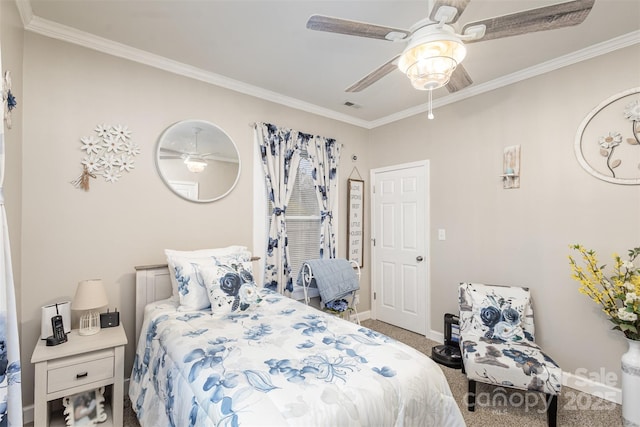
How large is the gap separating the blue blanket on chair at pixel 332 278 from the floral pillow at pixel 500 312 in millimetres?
1207

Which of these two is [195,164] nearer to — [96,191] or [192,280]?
[96,191]

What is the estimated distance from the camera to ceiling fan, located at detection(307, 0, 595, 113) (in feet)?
4.35

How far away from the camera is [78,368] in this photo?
1.81 meters

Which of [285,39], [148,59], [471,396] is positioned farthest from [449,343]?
[148,59]

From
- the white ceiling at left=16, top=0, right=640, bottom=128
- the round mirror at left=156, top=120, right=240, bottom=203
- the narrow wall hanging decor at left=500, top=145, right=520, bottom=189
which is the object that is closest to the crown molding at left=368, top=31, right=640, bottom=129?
the white ceiling at left=16, top=0, right=640, bottom=128

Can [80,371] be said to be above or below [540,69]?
below

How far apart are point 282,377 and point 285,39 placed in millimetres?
2273

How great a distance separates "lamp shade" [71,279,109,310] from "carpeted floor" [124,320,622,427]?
2.70 feet

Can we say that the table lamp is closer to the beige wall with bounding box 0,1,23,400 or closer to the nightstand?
the nightstand

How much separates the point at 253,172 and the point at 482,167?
2.37 meters

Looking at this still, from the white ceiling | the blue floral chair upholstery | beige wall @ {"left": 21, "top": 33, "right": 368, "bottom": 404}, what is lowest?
the blue floral chair upholstery

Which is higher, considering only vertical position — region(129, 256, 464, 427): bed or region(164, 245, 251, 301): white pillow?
region(164, 245, 251, 301): white pillow

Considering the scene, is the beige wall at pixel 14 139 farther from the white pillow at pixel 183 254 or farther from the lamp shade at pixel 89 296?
the white pillow at pixel 183 254

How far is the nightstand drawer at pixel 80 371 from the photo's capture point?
1739 millimetres
